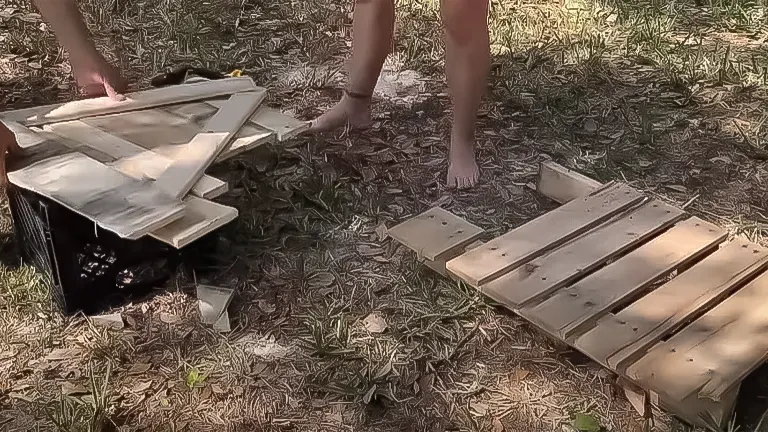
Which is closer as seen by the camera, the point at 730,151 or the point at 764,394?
the point at 764,394

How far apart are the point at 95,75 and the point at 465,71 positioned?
1178mm

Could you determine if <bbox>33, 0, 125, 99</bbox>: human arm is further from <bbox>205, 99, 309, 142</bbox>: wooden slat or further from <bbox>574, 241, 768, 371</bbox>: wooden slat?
<bbox>574, 241, 768, 371</bbox>: wooden slat

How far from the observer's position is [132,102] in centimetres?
257

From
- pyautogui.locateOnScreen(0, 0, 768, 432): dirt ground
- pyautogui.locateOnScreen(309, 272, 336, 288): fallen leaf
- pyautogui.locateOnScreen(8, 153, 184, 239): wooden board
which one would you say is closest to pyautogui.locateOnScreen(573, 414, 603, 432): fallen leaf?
pyautogui.locateOnScreen(0, 0, 768, 432): dirt ground

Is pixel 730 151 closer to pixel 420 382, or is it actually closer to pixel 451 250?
pixel 451 250

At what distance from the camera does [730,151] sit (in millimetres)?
→ 3025

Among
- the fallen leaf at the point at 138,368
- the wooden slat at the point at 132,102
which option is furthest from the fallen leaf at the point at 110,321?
the wooden slat at the point at 132,102

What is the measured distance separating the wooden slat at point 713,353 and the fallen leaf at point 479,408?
1.17 ft

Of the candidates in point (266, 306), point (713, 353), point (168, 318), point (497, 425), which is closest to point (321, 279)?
point (266, 306)

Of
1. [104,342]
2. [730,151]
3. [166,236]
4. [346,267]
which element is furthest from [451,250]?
[730,151]

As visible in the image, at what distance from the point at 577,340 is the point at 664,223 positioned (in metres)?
0.59

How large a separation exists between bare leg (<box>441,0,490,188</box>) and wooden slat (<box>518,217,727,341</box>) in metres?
0.71

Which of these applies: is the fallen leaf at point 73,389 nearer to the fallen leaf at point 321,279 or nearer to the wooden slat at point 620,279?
the fallen leaf at point 321,279

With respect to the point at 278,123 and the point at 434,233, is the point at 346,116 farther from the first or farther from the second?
the point at 434,233
